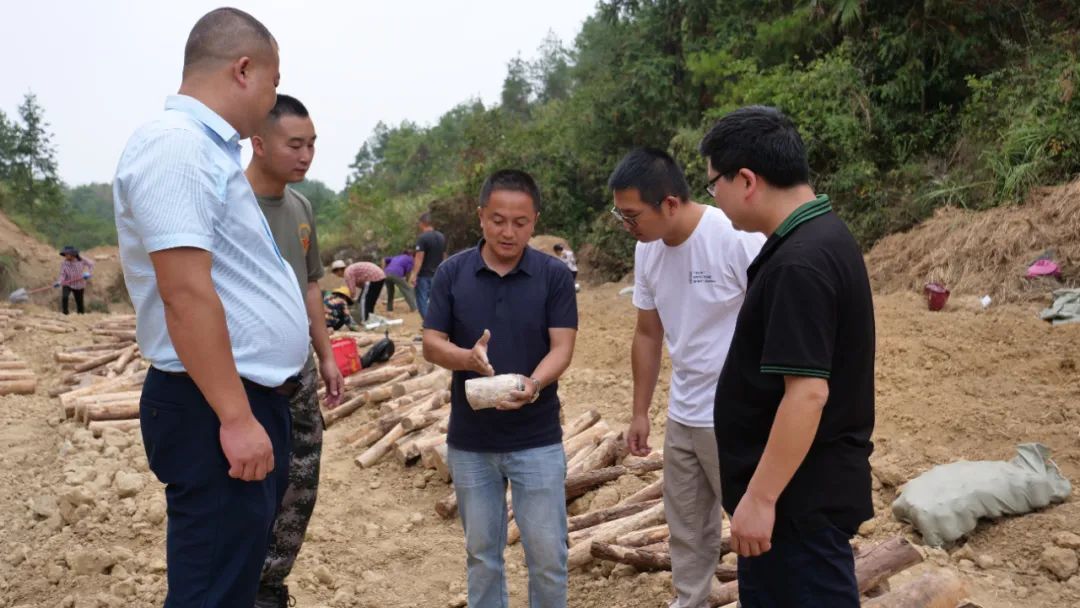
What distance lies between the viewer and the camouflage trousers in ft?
11.8

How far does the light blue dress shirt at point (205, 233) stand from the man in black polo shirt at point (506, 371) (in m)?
0.92

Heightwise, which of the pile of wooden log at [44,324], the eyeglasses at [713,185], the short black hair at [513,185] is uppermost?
the short black hair at [513,185]

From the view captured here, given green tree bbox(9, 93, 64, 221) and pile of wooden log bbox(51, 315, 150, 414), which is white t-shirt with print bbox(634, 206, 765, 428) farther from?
green tree bbox(9, 93, 64, 221)

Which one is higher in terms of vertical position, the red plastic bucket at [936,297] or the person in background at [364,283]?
the person in background at [364,283]

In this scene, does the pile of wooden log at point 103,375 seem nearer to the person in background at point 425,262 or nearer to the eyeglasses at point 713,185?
the person in background at point 425,262

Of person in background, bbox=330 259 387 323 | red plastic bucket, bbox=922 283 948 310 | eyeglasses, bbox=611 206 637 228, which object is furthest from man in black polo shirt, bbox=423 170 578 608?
person in background, bbox=330 259 387 323

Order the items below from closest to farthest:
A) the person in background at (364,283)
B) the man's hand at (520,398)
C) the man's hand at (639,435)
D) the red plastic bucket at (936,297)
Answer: the man's hand at (520,398), the man's hand at (639,435), the red plastic bucket at (936,297), the person in background at (364,283)

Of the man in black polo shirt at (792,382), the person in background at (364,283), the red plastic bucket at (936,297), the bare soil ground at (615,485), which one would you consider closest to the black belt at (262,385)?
the man in black polo shirt at (792,382)

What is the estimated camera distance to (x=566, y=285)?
11.2ft

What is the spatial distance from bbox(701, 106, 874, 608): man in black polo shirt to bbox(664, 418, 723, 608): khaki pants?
1073mm

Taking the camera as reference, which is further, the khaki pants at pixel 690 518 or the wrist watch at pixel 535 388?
the khaki pants at pixel 690 518

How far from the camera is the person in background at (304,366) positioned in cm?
360

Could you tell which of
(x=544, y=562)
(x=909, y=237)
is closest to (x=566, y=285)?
(x=544, y=562)

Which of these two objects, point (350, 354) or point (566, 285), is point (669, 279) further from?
point (350, 354)
